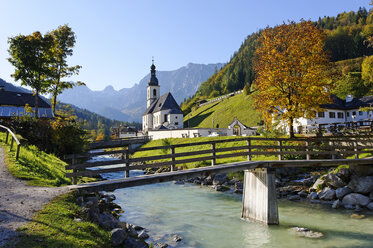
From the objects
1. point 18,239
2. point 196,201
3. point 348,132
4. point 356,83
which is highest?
point 356,83

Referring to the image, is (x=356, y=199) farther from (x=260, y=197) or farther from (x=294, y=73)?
(x=294, y=73)

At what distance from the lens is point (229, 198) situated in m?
20.3

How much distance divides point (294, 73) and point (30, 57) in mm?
27430

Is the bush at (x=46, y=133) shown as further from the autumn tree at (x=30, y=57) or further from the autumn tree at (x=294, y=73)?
the autumn tree at (x=294, y=73)

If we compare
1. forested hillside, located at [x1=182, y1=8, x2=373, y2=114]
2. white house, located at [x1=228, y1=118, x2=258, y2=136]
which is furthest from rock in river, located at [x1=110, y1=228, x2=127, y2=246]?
forested hillside, located at [x1=182, y1=8, x2=373, y2=114]

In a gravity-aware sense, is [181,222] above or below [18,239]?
below

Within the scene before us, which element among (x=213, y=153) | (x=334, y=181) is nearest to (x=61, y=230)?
(x=213, y=153)

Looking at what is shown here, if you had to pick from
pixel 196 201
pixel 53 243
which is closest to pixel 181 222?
pixel 196 201

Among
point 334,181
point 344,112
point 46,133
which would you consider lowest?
point 334,181

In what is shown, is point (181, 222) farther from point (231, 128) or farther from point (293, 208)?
point (231, 128)

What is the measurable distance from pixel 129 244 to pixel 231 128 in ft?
170

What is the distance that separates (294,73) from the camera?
899 inches

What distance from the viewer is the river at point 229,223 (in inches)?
465

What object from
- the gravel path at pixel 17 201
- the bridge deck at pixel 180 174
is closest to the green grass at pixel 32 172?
the gravel path at pixel 17 201
